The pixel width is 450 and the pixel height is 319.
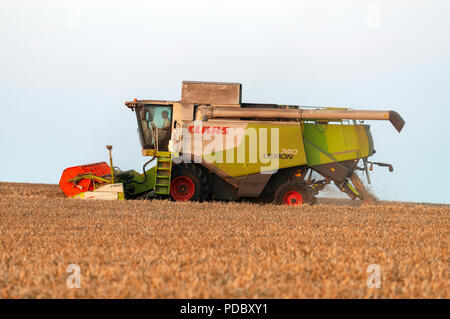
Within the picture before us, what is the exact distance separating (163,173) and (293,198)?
2869mm

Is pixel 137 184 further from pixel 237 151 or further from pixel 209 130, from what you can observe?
pixel 237 151

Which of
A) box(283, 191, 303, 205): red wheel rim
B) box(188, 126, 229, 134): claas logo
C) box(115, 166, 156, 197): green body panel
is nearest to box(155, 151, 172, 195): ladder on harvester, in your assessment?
box(115, 166, 156, 197): green body panel

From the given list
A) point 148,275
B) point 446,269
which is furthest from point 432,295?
point 148,275

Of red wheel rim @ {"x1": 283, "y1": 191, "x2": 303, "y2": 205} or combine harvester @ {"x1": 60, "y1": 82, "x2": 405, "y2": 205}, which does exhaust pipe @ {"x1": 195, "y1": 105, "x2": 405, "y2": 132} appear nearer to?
combine harvester @ {"x1": 60, "y1": 82, "x2": 405, "y2": 205}

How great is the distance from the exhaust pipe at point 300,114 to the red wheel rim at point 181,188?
4.64ft

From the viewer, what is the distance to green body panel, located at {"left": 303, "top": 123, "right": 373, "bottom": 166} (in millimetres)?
11250

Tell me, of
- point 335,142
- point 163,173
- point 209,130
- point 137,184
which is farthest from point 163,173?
Result: point 335,142

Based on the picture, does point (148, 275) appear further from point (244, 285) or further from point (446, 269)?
point (446, 269)

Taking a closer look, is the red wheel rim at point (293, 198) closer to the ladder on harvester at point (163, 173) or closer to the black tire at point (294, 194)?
the black tire at point (294, 194)

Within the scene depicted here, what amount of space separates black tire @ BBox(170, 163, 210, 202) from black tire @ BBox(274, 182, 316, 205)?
1558mm

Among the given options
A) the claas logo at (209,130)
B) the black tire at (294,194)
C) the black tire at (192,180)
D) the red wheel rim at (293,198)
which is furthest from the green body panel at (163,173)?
the red wheel rim at (293,198)

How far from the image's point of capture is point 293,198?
1105 centimetres

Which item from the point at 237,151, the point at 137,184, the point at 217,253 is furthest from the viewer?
the point at 137,184

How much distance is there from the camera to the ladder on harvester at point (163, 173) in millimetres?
11227
